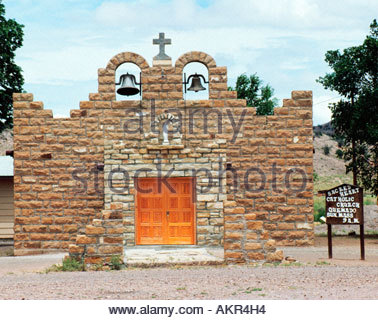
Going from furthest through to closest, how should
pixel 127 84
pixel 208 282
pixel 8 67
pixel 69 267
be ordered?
pixel 8 67 < pixel 127 84 < pixel 69 267 < pixel 208 282

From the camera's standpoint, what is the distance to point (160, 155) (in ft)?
51.3

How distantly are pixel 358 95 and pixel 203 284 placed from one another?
582 inches

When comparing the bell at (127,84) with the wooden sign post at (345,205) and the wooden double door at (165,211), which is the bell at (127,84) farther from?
the wooden sign post at (345,205)

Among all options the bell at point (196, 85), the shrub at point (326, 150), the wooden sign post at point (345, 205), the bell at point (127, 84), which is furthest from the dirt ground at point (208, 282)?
the shrub at point (326, 150)

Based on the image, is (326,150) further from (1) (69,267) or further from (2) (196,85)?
(1) (69,267)

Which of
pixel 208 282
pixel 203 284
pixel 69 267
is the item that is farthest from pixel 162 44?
pixel 203 284

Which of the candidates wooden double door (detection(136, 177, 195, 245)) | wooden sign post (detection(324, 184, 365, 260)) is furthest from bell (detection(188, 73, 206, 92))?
wooden sign post (detection(324, 184, 365, 260))

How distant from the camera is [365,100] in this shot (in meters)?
20.8

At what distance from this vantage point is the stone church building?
51.7 ft

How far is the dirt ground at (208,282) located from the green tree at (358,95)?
8926mm

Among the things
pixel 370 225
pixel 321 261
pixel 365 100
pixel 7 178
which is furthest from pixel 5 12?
pixel 370 225

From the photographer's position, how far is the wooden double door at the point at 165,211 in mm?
15672

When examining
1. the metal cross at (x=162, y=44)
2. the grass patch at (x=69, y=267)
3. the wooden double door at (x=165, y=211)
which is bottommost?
the grass patch at (x=69, y=267)
